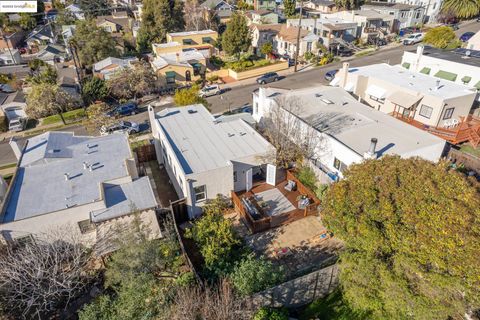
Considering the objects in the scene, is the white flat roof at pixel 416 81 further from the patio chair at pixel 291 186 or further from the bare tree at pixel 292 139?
the patio chair at pixel 291 186

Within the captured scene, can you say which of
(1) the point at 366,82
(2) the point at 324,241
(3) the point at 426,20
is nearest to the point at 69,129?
(2) the point at 324,241

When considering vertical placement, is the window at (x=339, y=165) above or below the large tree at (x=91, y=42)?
below

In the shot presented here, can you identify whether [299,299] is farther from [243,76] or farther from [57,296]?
[243,76]

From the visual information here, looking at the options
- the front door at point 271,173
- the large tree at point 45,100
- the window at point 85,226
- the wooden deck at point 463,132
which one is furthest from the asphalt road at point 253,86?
the wooden deck at point 463,132

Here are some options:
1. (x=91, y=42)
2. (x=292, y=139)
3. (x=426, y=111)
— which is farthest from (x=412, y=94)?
(x=91, y=42)

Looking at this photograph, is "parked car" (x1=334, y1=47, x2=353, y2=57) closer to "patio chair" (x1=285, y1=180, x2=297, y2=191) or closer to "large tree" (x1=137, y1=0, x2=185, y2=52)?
"large tree" (x1=137, y1=0, x2=185, y2=52)

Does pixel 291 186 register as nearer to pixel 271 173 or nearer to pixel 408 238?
pixel 271 173

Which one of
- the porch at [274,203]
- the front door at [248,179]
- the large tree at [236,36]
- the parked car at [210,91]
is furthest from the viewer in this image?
the large tree at [236,36]
